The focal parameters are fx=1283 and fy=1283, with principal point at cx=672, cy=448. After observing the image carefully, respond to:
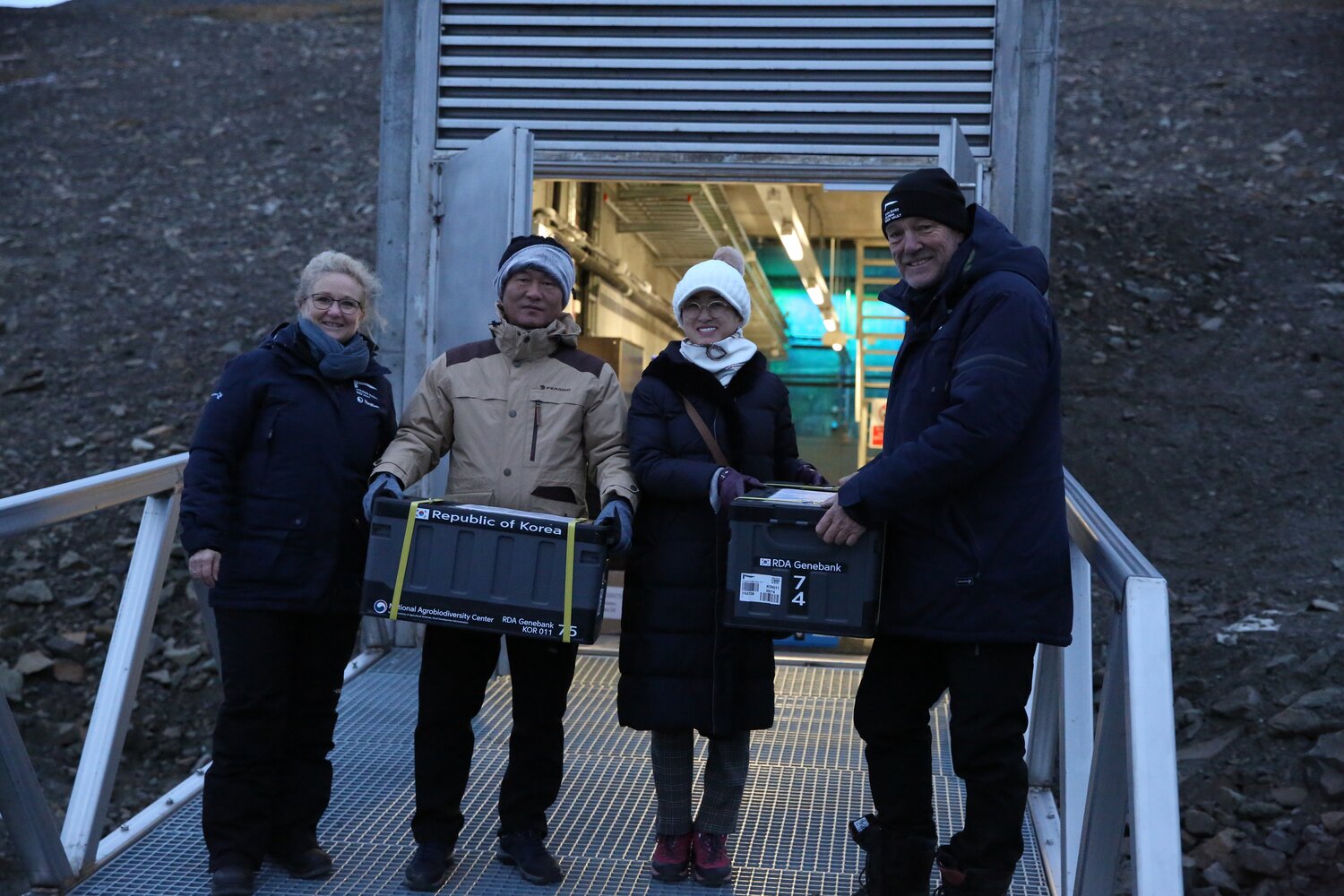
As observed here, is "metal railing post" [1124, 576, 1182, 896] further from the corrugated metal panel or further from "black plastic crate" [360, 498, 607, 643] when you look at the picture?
the corrugated metal panel

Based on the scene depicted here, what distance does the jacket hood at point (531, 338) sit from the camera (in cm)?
329

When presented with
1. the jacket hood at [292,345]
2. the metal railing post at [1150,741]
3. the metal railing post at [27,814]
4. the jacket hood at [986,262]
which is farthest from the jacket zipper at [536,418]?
the metal railing post at [1150,741]

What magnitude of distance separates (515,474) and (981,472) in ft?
3.92

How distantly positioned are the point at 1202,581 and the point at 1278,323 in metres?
5.09

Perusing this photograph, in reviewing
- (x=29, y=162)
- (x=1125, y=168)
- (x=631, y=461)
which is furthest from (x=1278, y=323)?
(x=29, y=162)

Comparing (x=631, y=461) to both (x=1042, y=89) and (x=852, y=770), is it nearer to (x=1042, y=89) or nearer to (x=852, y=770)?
(x=852, y=770)

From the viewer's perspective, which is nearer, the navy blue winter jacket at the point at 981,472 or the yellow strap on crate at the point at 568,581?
the navy blue winter jacket at the point at 981,472

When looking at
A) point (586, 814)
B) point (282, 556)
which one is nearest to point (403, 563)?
point (282, 556)

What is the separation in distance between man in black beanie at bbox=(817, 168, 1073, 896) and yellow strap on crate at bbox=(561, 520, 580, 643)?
624 millimetres

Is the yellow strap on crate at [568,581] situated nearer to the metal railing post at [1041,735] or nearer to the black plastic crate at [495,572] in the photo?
the black plastic crate at [495,572]

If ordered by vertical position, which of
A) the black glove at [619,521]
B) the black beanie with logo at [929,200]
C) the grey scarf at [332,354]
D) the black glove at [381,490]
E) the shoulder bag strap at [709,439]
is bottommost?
the black glove at [619,521]

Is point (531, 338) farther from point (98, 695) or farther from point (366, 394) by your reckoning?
point (98, 695)

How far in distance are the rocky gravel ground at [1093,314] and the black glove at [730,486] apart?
12.8 ft

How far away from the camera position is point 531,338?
10.8ft
